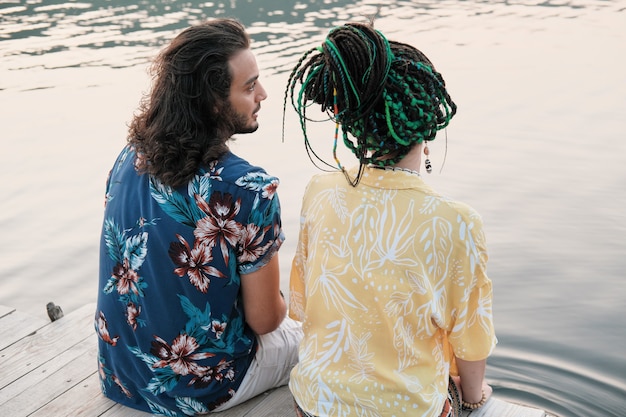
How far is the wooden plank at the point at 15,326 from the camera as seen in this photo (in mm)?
3080

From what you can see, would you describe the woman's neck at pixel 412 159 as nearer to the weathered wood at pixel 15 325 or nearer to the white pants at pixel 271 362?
the white pants at pixel 271 362

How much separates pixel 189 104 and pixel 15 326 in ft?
4.85

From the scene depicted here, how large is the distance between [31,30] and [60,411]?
30.4 ft

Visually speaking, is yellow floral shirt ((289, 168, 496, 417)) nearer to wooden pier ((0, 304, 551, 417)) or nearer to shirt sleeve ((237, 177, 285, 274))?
shirt sleeve ((237, 177, 285, 274))

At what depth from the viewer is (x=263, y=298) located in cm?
230

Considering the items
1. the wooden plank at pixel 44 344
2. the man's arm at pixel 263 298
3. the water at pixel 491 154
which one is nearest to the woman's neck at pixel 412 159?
the man's arm at pixel 263 298

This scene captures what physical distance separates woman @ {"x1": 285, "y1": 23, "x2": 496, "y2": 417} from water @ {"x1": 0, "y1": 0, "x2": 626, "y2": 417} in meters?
1.60

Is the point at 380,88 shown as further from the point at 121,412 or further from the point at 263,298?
the point at 121,412

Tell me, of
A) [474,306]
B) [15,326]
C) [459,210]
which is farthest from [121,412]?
[459,210]

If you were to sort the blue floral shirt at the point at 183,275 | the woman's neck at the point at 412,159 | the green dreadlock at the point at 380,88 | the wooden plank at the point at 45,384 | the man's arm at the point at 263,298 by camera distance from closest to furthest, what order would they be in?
the green dreadlock at the point at 380,88 → the woman's neck at the point at 412,159 → the blue floral shirt at the point at 183,275 → the man's arm at the point at 263,298 → the wooden plank at the point at 45,384

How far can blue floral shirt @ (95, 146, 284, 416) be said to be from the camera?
2.14 metres

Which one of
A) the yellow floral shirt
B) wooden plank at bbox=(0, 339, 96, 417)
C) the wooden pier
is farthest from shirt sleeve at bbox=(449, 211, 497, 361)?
wooden plank at bbox=(0, 339, 96, 417)

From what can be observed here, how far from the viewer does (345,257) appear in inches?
74.1

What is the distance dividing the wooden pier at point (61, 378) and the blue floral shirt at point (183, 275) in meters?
0.17
